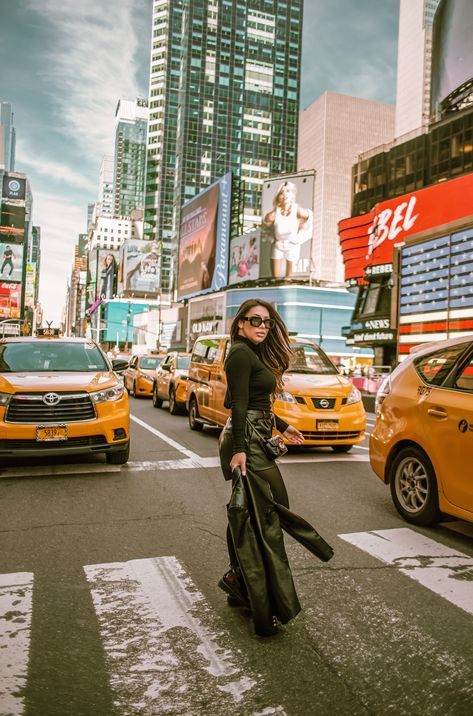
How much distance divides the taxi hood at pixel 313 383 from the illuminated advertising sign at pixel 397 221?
29.2 metres

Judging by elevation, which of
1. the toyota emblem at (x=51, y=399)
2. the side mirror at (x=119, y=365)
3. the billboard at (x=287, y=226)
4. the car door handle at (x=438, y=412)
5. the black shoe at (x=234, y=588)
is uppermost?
the billboard at (x=287, y=226)

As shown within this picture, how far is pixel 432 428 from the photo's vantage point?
5262 millimetres

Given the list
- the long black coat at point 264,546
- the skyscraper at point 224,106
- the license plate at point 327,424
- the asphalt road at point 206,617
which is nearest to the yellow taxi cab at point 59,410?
the asphalt road at point 206,617

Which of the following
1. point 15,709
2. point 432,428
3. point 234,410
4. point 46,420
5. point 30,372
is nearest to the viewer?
point 15,709

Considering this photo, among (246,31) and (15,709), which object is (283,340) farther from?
(246,31)

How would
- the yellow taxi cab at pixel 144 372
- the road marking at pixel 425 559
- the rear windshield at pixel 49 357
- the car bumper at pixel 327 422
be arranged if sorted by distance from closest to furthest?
the road marking at pixel 425 559
the rear windshield at pixel 49 357
the car bumper at pixel 327 422
the yellow taxi cab at pixel 144 372

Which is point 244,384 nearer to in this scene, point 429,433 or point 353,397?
point 429,433

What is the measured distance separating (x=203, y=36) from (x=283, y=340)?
16587 cm

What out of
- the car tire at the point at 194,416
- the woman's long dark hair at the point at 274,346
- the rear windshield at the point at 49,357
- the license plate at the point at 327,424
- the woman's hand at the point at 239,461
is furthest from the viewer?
the car tire at the point at 194,416

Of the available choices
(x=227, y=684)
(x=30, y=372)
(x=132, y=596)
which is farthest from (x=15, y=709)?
(x=30, y=372)

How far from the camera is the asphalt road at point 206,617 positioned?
8.79 feet

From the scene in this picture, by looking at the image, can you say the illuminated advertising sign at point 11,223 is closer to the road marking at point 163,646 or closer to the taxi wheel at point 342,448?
the taxi wheel at point 342,448

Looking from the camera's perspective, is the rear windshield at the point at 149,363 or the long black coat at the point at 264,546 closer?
the long black coat at the point at 264,546

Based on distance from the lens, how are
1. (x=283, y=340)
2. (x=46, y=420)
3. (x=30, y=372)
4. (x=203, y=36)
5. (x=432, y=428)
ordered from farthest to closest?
(x=203, y=36) < (x=30, y=372) < (x=46, y=420) < (x=432, y=428) < (x=283, y=340)
